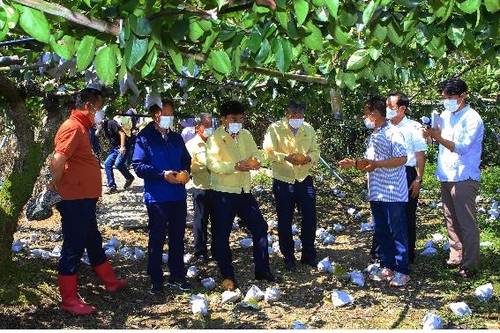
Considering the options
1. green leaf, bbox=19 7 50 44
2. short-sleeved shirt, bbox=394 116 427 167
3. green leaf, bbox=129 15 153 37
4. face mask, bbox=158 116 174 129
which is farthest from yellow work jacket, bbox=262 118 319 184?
green leaf, bbox=19 7 50 44

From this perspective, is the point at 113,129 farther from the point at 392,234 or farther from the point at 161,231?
the point at 392,234

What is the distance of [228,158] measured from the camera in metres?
5.25

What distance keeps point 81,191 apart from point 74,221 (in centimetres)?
22

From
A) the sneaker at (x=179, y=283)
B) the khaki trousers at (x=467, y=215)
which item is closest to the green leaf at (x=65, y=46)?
the sneaker at (x=179, y=283)

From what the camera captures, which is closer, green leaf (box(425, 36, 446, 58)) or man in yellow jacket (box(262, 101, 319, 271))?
green leaf (box(425, 36, 446, 58))

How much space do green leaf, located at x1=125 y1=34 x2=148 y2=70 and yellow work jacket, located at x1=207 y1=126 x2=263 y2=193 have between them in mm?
3095

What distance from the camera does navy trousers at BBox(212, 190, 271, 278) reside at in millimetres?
5199

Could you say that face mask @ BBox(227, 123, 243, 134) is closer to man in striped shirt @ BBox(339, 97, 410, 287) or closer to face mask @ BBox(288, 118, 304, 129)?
face mask @ BBox(288, 118, 304, 129)

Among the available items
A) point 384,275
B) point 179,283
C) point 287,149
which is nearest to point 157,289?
point 179,283

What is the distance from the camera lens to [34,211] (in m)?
8.01

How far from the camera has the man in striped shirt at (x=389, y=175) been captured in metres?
5.07

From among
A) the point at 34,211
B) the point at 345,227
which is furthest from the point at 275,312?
the point at 34,211

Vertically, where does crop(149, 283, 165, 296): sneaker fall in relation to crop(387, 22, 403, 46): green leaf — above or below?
below

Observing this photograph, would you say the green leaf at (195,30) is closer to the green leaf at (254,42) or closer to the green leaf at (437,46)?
the green leaf at (254,42)
